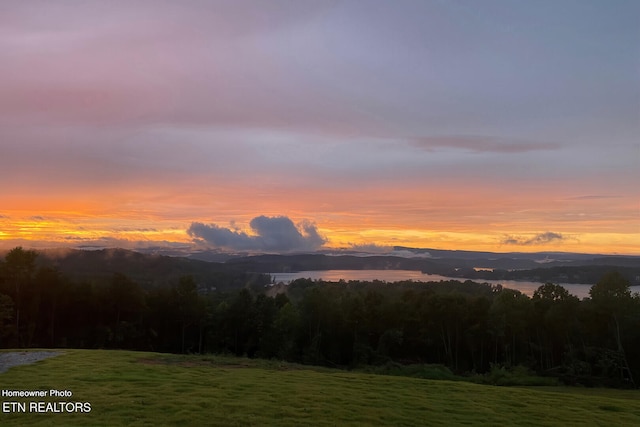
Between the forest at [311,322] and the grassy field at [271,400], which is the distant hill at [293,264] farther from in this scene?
the grassy field at [271,400]

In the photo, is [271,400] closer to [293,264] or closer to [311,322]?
[311,322]

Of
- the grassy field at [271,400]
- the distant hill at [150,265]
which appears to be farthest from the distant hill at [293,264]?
the grassy field at [271,400]

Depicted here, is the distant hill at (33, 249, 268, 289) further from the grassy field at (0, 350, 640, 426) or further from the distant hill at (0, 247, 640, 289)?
the grassy field at (0, 350, 640, 426)

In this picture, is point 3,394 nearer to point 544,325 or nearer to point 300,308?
point 300,308

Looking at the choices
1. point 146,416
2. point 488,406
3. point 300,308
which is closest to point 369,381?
point 488,406

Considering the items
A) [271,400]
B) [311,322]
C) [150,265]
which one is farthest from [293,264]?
[271,400]

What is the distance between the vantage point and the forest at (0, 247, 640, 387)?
37.8 meters

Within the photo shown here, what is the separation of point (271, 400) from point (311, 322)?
29221mm

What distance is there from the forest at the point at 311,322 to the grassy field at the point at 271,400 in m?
21.7

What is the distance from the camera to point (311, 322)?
40531mm

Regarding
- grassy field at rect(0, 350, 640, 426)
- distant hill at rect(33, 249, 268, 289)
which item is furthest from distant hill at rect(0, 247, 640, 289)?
grassy field at rect(0, 350, 640, 426)

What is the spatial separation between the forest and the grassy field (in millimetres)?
21688

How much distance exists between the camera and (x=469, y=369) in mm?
39656

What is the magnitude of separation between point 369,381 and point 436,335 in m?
26.3
